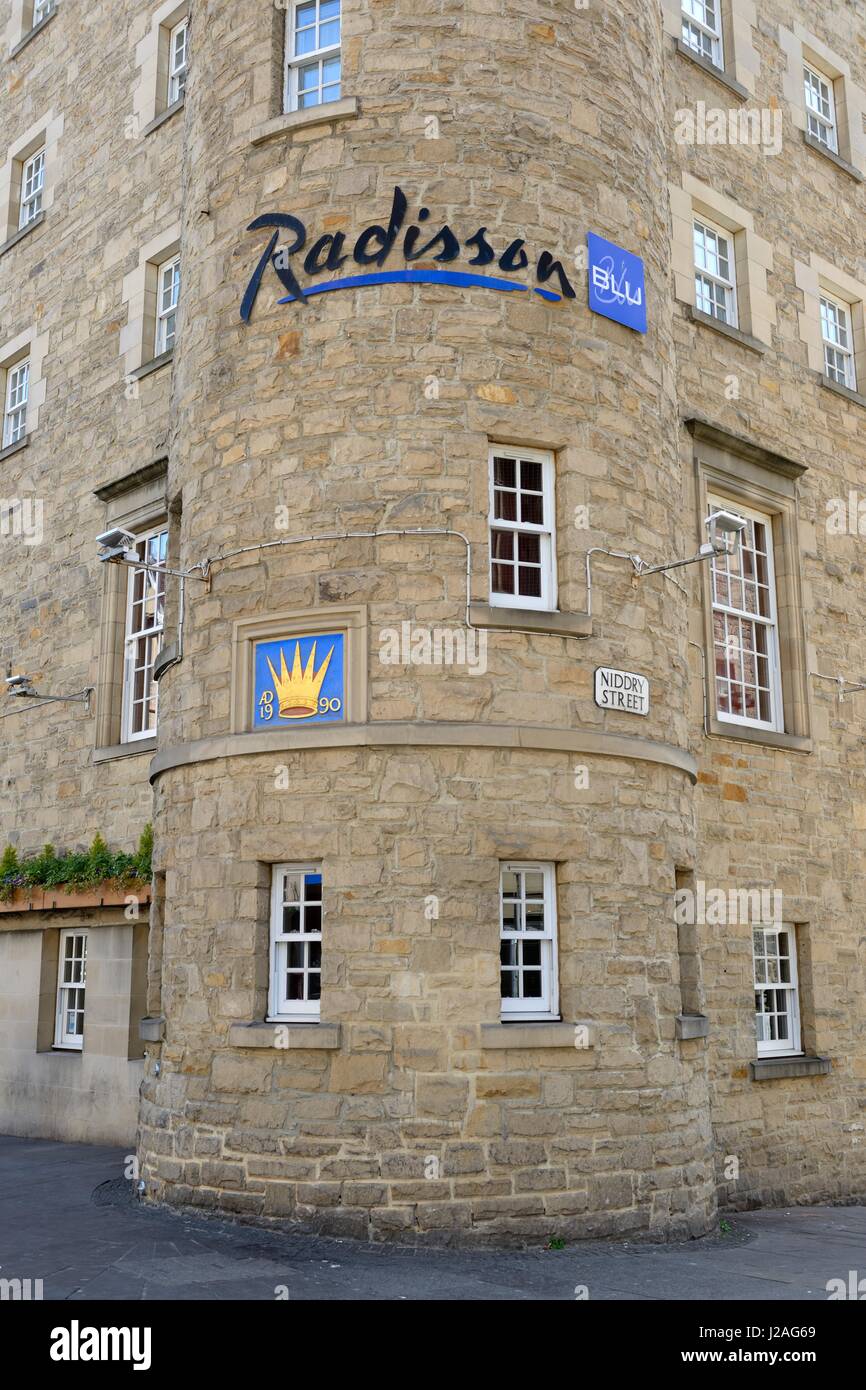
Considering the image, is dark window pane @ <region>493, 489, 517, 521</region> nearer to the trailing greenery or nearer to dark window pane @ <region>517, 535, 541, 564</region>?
dark window pane @ <region>517, 535, 541, 564</region>

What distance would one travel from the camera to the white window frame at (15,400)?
18.8 m

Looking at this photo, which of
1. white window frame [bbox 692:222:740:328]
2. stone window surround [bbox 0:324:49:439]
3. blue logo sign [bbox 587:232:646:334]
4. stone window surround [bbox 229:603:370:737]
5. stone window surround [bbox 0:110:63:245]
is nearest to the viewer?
stone window surround [bbox 229:603:370:737]

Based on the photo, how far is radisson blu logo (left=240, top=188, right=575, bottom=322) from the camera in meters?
10.1

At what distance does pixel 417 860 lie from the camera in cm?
919

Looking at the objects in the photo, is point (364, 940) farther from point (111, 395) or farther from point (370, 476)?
point (111, 395)

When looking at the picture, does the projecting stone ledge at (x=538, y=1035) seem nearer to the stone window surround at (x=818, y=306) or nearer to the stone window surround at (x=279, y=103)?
the stone window surround at (x=279, y=103)

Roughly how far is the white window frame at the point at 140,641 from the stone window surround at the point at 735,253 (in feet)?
21.0

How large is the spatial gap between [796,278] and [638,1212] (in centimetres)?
Result: 1119

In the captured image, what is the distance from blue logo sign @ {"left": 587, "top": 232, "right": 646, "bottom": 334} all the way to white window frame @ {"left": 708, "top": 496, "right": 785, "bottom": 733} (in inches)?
126

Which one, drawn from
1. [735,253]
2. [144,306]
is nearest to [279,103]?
[144,306]

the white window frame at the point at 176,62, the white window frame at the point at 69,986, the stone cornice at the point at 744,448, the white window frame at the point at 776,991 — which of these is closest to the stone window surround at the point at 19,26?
the white window frame at the point at 176,62

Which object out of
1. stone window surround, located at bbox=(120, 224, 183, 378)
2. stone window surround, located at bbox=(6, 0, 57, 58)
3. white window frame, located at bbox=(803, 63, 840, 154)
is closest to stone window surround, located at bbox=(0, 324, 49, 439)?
stone window surround, located at bbox=(120, 224, 183, 378)

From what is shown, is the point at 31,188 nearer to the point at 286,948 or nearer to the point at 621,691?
the point at 621,691

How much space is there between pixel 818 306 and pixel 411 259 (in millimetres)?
7785
